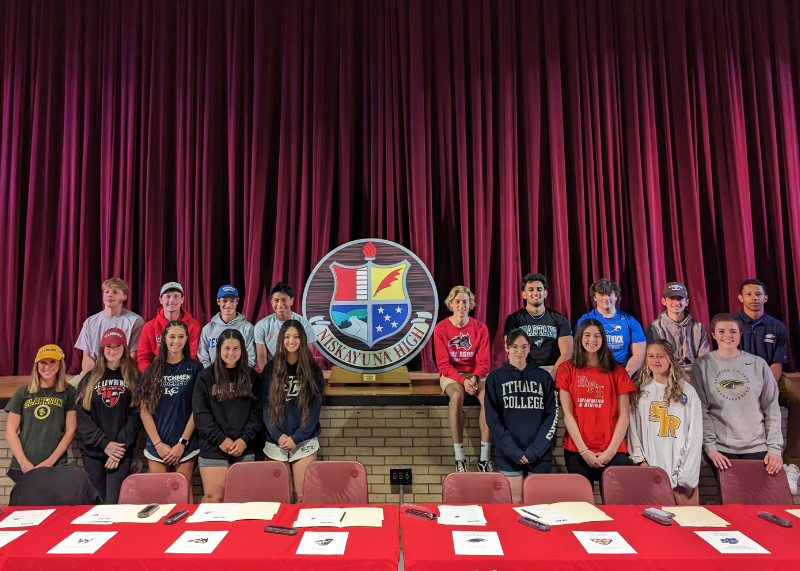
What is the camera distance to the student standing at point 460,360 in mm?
4129

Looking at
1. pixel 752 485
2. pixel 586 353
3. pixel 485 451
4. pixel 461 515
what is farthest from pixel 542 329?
pixel 461 515

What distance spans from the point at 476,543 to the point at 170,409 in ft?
8.24

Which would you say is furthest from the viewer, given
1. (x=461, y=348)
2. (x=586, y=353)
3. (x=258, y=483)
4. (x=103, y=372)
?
(x=461, y=348)

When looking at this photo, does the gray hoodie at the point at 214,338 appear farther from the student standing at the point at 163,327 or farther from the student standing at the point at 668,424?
the student standing at the point at 668,424

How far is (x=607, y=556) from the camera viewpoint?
2057 mm

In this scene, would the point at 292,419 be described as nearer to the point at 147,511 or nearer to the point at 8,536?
the point at 147,511

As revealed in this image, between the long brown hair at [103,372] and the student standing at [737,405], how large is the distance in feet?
12.7

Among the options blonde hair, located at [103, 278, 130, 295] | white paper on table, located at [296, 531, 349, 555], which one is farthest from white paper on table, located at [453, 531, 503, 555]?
blonde hair, located at [103, 278, 130, 295]

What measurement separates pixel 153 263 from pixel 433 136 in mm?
3400

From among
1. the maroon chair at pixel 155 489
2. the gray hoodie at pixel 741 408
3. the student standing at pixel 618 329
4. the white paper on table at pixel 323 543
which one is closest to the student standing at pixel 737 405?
the gray hoodie at pixel 741 408

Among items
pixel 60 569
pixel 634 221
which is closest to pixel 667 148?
pixel 634 221

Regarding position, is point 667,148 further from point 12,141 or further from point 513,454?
point 12,141

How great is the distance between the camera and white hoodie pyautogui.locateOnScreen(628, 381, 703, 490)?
3.47m

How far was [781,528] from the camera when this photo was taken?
234cm
